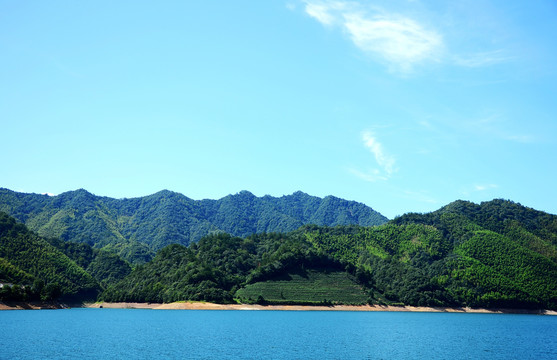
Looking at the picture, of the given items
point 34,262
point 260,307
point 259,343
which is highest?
point 34,262

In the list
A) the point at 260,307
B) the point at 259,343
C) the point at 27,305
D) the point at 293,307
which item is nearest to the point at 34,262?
the point at 27,305

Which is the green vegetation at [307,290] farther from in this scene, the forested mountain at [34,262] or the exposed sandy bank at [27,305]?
the forested mountain at [34,262]

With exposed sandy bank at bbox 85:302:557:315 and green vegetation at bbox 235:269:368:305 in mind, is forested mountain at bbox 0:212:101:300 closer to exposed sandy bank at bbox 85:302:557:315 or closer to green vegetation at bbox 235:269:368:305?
exposed sandy bank at bbox 85:302:557:315

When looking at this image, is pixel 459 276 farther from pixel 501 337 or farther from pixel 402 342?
pixel 402 342

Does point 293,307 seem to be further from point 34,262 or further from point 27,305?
point 34,262

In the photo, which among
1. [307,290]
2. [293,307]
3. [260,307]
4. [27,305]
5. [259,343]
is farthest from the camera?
[307,290]

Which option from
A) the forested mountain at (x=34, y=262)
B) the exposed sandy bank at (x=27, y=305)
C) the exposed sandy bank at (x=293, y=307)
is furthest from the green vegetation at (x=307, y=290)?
Result: the forested mountain at (x=34, y=262)

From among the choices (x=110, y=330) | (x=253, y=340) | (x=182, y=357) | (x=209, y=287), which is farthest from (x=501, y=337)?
(x=209, y=287)

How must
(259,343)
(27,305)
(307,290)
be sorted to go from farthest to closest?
(307,290) < (27,305) < (259,343)

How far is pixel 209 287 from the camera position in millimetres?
166500

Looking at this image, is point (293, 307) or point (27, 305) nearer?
point (27, 305)

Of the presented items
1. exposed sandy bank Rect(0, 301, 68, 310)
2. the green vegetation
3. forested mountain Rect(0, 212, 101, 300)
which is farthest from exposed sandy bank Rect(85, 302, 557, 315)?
exposed sandy bank Rect(0, 301, 68, 310)

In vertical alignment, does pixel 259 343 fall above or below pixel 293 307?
below

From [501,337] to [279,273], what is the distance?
331ft
